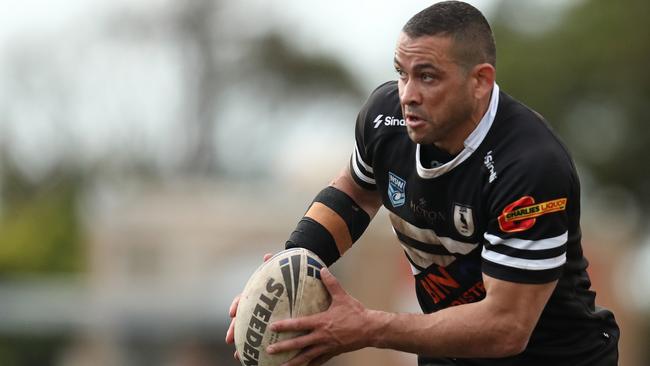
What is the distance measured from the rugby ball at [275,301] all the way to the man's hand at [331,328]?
9 centimetres

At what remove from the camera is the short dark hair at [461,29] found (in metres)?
7.42

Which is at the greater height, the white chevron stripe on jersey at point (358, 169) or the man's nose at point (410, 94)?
the man's nose at point (410, 94)

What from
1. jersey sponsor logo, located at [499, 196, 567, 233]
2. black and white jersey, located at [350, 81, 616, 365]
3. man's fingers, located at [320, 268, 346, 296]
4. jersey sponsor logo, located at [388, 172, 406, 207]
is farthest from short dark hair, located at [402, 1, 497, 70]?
man's fingers, located at [320, 268, 346, 296]

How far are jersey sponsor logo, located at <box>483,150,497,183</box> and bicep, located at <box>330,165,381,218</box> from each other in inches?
52.8

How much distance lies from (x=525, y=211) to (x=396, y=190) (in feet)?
3.67

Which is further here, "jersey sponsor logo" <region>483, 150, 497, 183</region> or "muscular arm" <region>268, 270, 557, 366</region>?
"jersey sponsor logo" <region>483, 150, 497, 183</region>

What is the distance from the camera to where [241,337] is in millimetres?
7602

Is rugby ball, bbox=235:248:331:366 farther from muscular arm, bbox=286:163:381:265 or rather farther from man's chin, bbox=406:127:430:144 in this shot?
man's chin, bbox=406:127:430:144

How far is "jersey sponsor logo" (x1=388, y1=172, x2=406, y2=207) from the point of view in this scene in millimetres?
8055

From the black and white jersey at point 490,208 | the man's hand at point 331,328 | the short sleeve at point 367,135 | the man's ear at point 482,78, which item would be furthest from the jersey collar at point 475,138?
the man's hand at point 331,328

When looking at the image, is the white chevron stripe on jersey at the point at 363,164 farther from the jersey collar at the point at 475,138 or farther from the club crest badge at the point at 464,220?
the club crest badge at the point at 464,220

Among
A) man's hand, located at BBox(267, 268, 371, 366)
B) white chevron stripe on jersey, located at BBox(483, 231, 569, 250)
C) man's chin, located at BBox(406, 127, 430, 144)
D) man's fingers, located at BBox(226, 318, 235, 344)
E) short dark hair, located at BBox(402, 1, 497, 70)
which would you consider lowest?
man's hand, located at BBox(267, 268, 371, 366)

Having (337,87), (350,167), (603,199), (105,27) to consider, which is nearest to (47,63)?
(105,27)

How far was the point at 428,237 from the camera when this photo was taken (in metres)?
7.94
